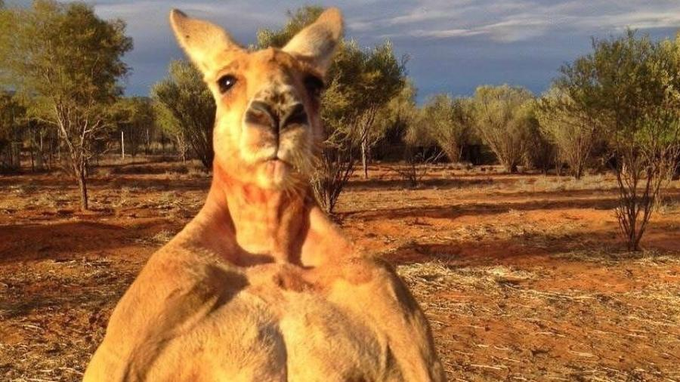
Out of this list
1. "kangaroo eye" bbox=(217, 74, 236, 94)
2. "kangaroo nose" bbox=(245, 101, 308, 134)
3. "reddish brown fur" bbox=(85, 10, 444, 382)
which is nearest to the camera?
"reddish brown fur" bbox=(85, 10, 444, 382)

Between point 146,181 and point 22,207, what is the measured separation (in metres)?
10.6

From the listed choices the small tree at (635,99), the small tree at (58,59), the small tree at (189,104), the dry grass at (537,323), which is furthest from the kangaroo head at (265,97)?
the small tree at (189,104)

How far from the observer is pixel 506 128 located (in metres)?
44.8

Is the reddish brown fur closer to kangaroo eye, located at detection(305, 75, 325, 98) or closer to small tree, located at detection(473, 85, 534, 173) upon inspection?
kangaroo eye, located at detection(305, 75, 325, 98)

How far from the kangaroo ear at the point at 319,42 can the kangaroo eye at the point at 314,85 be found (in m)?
0.05

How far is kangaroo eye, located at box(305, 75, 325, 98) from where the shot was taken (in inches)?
94.3

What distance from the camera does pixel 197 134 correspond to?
3591cm

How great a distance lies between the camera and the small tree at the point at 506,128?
146ft

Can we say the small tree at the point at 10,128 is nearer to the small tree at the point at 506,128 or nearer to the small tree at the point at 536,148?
the small tree at the point at 506,128

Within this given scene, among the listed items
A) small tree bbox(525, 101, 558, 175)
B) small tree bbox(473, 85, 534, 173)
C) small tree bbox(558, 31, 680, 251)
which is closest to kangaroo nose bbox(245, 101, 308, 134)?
small tree bbox(558, 31, 680, 251)

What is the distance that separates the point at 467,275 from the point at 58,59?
15863mm

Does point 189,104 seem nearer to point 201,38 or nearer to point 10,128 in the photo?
point 10,128

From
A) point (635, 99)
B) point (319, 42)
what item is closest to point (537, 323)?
point (319, 42)

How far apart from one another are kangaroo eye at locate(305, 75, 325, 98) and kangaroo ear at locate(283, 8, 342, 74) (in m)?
0.05
